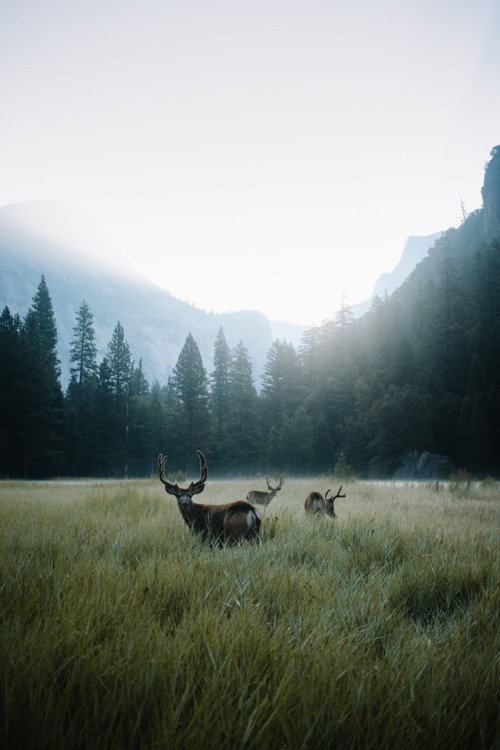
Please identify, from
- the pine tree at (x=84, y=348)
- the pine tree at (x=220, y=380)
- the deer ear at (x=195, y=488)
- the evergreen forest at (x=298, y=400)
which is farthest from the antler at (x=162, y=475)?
the pine tree at (x=220, y=380)

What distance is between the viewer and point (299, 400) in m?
Result: 49.2

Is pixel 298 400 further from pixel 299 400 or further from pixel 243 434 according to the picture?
pixel 243 434

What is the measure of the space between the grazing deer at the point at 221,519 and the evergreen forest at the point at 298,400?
26170mm

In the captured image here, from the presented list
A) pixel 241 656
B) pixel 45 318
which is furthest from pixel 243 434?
pixel 241 656

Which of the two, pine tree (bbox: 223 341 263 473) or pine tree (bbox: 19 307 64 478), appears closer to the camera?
pine tree (bbox: 19 307 64 478)

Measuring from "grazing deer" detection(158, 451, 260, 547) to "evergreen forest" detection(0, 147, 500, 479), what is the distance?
2617 centimetres

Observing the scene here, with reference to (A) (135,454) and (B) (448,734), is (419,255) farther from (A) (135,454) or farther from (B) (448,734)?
(B) (448,734)

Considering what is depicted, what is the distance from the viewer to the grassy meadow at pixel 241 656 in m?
1.15

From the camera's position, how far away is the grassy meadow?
45.1 inches

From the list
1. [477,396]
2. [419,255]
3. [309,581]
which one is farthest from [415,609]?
[419,255]

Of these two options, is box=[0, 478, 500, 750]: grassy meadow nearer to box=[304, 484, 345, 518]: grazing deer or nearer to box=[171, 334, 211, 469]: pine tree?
box=[304, 484, 345, 518]: grazing deer

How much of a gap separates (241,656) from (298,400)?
48249mm

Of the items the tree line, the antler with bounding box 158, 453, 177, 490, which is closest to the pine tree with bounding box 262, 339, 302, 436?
the tree line

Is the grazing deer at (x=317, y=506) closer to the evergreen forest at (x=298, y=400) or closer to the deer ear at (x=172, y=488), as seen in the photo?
the deer ear at (x=172, y=488)
